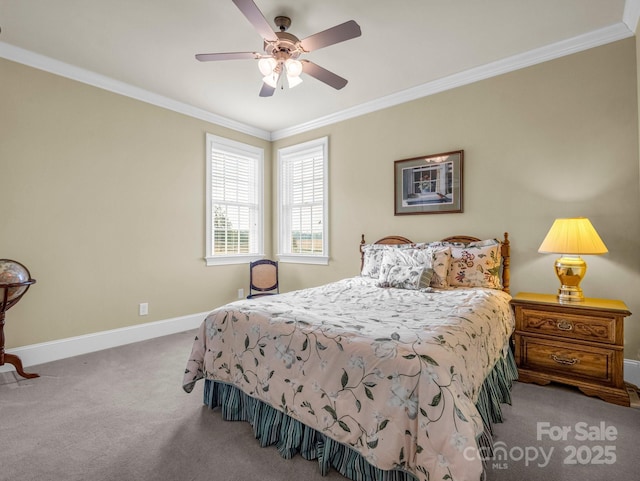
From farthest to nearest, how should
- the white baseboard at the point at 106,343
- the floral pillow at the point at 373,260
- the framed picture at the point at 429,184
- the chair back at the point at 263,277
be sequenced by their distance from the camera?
the chair back at the point at 263,277
the floral pillow at the point at 373,260
the framed picture at the point at 429,184
the white baseboard at the point at 106,343

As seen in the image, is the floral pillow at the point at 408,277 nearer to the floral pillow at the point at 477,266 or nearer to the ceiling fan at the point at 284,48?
the floral pillow at the point at 477,266

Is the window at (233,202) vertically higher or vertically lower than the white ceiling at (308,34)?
lower

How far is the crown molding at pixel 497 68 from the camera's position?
2666mm

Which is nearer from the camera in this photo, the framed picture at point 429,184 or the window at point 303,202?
the framed picture at point 429,184

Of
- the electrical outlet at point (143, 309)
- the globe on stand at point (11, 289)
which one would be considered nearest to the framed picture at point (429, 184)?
the electrical outlet at point (143, 309)

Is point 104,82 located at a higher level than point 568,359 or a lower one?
higher

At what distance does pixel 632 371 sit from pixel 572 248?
114 centimetres

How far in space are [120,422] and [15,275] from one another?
158 centimetres

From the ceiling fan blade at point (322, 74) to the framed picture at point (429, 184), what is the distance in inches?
56.0

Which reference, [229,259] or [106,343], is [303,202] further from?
[106,343]

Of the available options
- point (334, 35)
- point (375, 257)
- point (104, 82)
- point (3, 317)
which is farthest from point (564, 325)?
point (104, 82)

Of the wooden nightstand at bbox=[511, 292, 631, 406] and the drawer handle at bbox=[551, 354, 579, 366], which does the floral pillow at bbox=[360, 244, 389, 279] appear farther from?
the drawer handle at bbox=[551, 354, 579, 366]

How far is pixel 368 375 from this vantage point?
1462mm

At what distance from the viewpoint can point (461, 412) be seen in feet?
4.14
